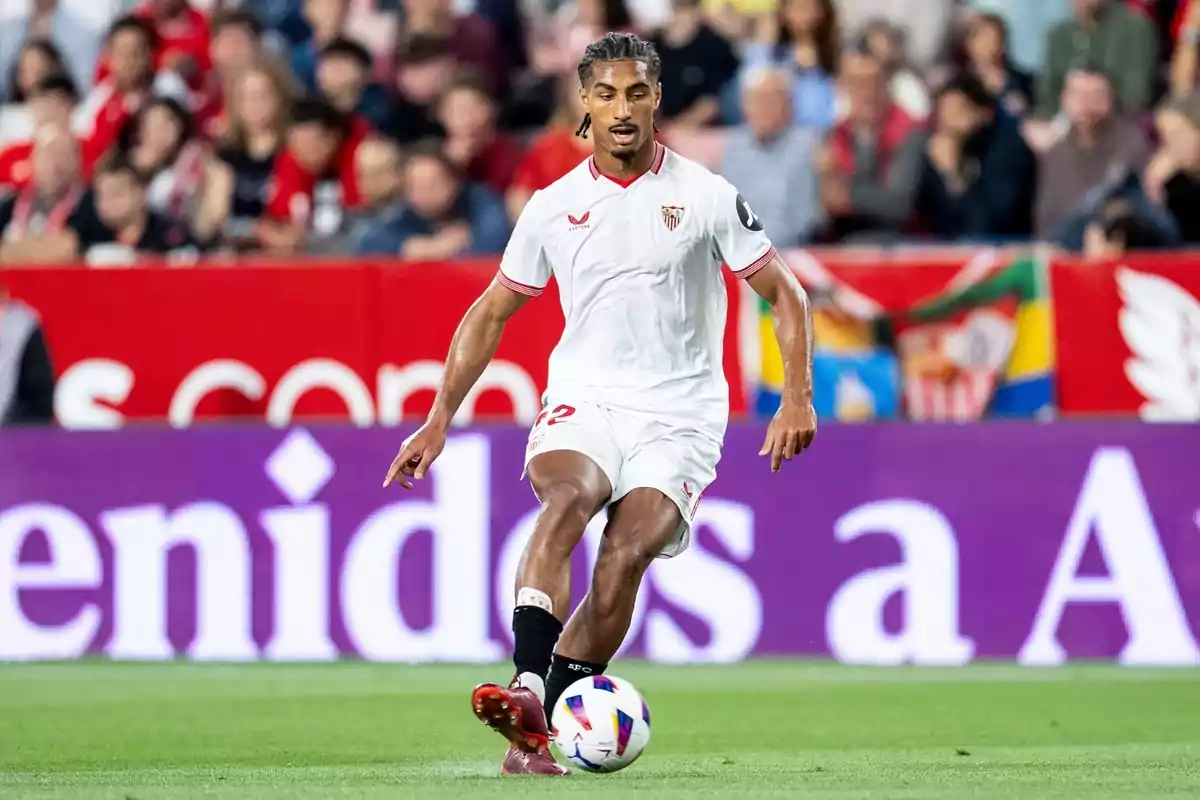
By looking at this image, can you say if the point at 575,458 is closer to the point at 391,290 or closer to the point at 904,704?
the point at 904,704

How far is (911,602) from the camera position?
12914mm

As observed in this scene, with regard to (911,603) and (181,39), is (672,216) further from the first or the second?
(181,39)

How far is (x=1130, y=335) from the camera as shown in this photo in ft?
44.1

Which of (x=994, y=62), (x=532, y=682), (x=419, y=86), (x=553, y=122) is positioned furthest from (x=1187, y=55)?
(x=532, y=682)

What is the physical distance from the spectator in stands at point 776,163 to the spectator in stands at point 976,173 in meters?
0.80

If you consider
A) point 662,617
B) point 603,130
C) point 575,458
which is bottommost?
point 662,617

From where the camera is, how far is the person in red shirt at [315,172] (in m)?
15.6

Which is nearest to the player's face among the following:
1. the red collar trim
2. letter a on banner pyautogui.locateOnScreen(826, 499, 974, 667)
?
the red collar trim

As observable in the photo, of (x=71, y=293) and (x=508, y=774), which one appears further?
(x=71, y=293)

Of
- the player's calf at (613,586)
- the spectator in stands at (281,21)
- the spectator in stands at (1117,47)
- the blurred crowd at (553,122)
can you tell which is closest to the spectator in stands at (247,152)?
the blurred crowd at (553,122)

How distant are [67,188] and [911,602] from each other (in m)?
6.78

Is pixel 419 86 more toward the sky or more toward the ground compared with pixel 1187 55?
more toward the ground

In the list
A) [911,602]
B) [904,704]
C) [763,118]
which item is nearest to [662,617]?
[911,602]

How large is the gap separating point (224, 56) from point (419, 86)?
1601mm
